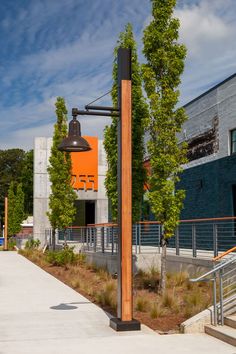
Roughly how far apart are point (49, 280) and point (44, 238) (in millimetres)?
20334

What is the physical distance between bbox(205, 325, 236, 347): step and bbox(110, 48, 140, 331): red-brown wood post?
1253 millimetres

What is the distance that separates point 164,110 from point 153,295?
15.1 feet

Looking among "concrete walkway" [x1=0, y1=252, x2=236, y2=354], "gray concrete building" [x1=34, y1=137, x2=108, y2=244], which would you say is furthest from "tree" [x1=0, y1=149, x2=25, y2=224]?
"concrete walkway" [x1=0, y1=252, x2=236, y2=354]

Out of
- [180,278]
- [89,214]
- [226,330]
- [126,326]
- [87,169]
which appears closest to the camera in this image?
[226,330]

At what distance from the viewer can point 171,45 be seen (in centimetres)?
1324

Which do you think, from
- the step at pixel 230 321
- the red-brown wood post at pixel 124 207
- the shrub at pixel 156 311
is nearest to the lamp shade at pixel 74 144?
the red-brown wood post at pixel 124 207

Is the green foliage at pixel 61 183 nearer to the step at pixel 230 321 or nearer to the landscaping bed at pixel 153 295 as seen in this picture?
the landscaping bed at pixel 153 295

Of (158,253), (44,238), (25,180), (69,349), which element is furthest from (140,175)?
(25,180)

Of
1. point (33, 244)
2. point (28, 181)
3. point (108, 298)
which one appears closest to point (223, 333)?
point (108, 298)

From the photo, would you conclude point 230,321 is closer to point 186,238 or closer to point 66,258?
point 186,238

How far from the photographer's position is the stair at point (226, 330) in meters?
7.92

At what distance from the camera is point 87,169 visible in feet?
125

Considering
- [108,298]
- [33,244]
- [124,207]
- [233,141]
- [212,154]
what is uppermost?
[233,141]

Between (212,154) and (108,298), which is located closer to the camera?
(108,298)
